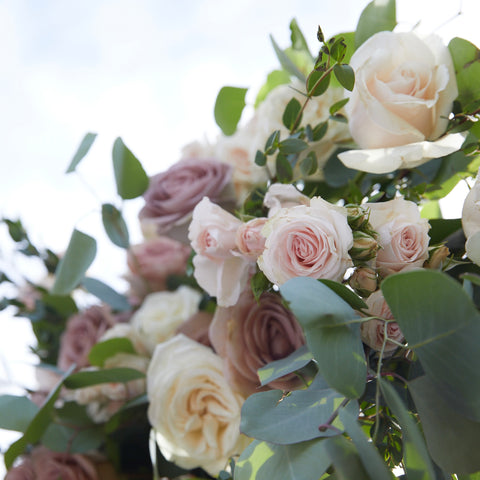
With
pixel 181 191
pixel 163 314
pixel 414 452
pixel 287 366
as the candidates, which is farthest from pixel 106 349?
pixel 414 452

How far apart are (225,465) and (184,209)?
273mm

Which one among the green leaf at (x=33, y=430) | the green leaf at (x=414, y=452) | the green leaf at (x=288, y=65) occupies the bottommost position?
the green leaf at (x=33, y=430)

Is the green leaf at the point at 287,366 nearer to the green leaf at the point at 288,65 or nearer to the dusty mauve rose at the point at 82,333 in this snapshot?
the green leaf at the point at 288,65

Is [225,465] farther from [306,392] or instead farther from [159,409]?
[306,392]

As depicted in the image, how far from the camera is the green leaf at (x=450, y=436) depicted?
269 millimetres

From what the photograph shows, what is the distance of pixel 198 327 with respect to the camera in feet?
1.79

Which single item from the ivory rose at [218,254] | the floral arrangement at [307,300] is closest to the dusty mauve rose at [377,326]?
the floral arrangement at [307,300]

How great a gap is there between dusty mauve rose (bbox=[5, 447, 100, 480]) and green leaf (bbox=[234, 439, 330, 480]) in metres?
0.35

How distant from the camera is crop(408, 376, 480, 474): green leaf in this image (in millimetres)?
269

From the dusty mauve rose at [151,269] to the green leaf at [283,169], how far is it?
0.28 metres

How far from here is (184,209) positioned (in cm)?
55

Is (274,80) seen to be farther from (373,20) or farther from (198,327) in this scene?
(198,327)

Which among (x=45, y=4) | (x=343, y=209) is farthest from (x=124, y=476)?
(x=45, y=4)

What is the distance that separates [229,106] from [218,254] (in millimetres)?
177
